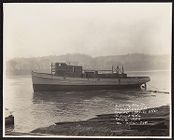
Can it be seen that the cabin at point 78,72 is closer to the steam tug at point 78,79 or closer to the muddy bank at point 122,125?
the steam tug at point 78,79

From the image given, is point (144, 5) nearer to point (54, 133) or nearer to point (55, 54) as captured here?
point (55, 54)

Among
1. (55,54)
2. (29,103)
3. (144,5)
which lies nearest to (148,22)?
(144,5)

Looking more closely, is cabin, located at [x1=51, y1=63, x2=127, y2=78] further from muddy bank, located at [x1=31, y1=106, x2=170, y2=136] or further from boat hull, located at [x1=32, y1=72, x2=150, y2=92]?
muddy bank, located at [x1=31, y1=106, x2=170, y2=136]

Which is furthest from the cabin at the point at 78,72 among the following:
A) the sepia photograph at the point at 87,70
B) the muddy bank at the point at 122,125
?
the muddy bank at the point at 122,125

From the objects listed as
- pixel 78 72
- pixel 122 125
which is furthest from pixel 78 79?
pixel 122 125

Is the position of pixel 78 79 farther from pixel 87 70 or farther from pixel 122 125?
pixel 122 125

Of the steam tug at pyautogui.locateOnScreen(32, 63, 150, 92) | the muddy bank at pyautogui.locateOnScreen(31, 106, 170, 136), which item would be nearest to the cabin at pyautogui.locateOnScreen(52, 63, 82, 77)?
the steam tug at pyautogui.locateOnScreen(32, 63, 150, 92)
